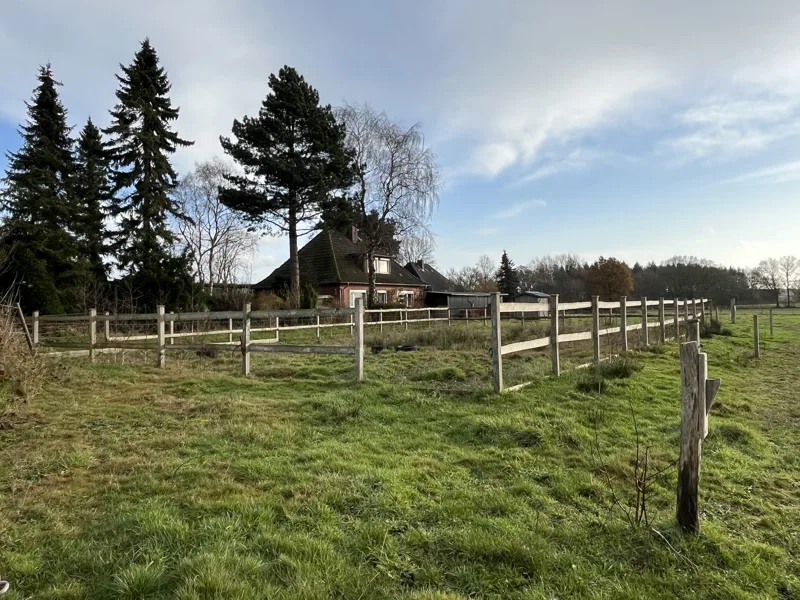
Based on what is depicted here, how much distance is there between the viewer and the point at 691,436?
300 centimetres

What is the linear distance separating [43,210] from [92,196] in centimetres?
434

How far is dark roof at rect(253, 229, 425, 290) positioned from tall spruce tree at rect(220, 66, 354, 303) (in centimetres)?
634

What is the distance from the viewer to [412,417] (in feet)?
19.4

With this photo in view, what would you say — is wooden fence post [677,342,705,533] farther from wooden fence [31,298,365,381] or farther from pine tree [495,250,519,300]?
pine tree [495,250,519,300]

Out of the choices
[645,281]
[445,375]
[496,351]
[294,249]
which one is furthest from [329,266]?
[645,281]

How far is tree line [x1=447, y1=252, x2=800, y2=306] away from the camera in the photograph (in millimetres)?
59000

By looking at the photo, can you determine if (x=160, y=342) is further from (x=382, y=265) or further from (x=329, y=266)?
(x=382, y=265)

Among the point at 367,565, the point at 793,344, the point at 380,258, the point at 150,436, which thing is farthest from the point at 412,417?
the point at 380,258

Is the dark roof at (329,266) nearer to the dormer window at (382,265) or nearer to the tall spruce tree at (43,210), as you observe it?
the dormer window at (382,265)

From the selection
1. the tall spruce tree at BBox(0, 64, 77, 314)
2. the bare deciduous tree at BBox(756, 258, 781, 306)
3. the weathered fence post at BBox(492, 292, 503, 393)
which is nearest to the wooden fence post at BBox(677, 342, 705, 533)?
the weathered fence post at BBox(492, 292, 503, 393)

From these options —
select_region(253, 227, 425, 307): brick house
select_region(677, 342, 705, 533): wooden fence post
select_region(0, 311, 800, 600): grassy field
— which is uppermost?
select_region(253, 227, 425, 307): brick house

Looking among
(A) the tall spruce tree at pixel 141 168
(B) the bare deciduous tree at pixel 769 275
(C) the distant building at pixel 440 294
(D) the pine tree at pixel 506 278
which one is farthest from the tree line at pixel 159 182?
(B) the bare deciduous tree at pixel 769 275

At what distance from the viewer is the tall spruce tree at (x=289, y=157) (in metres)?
25.5

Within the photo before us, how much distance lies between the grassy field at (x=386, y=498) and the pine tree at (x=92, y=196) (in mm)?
19506
